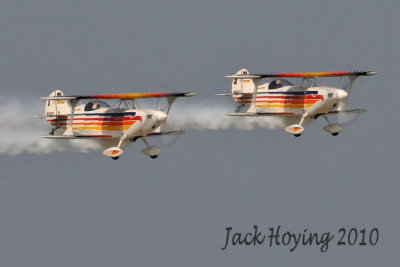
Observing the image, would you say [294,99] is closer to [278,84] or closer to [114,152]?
[278,84]

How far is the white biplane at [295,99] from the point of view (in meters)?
87.3

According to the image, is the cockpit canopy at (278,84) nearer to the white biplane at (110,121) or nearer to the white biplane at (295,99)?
the white biplane at (295,99)

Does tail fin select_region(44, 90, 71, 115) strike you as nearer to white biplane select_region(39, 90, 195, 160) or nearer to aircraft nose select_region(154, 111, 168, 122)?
white biplane select_region(39, 90, 195, 160)

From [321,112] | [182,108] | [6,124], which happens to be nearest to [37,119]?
[6,124]

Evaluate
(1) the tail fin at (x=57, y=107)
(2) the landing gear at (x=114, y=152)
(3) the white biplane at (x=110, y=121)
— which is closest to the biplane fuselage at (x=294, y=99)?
(3) the white biplane at (x=110, y=121)

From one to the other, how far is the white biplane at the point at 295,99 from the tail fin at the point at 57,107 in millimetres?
8560

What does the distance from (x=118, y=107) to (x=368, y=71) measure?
13.1 metres

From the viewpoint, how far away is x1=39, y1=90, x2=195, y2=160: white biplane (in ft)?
279

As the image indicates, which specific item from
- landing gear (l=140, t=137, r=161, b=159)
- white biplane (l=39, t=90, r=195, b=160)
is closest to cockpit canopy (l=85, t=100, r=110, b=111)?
white biplane (l=39, t=90, r=195, b=160)

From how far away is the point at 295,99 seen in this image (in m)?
88.3

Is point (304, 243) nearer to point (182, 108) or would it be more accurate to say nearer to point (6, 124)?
point (182, 108)

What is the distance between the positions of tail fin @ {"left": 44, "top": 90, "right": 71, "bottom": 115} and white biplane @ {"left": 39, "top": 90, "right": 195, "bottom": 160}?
3.90ft

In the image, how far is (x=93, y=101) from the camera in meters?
86.9

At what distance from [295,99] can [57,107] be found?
12406 millimetres
